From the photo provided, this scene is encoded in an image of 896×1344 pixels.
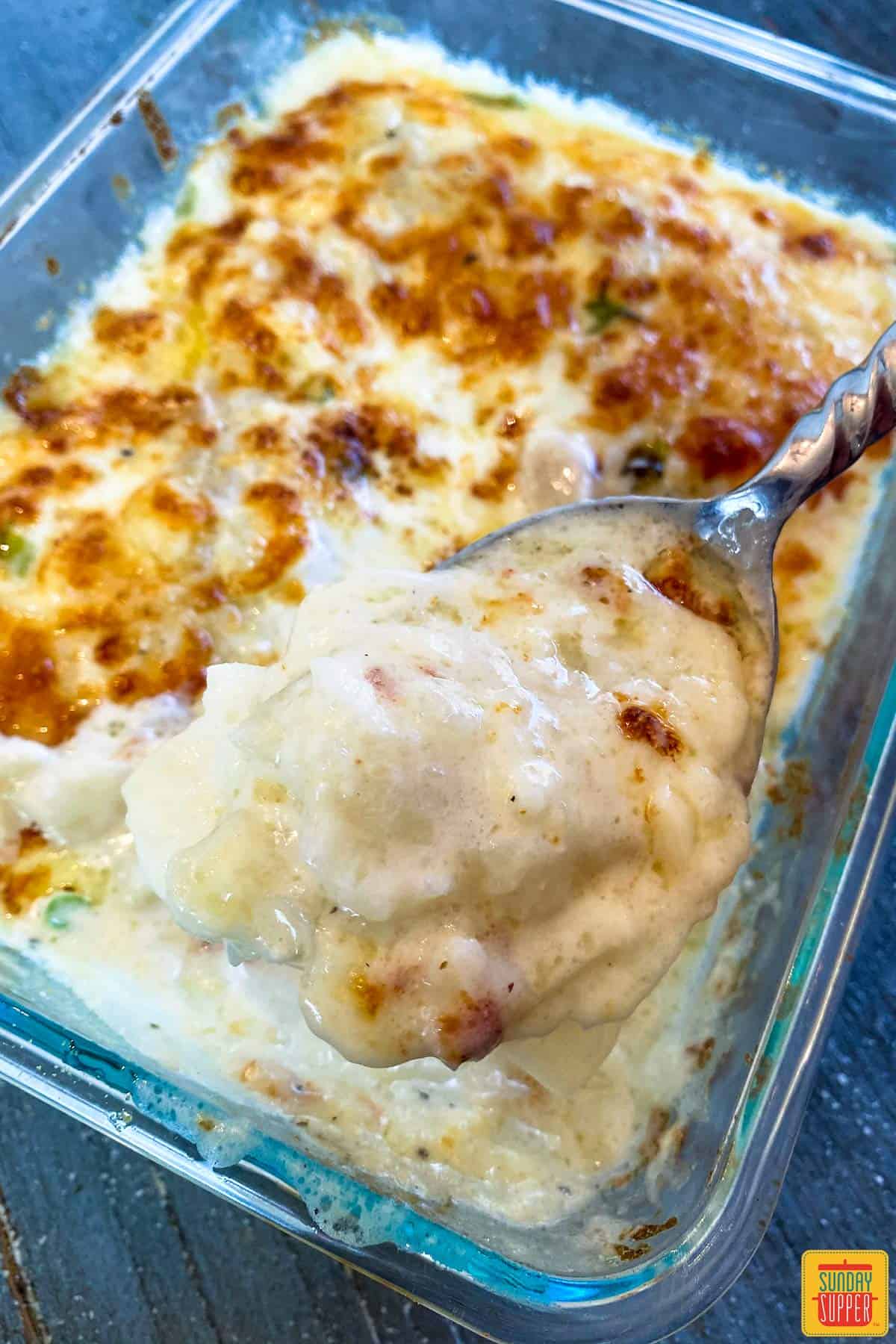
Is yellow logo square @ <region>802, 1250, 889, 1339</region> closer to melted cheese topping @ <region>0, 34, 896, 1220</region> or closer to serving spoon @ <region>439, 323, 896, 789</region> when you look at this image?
melted cheese topping @ <region>0, 34, 896, 1220</region>

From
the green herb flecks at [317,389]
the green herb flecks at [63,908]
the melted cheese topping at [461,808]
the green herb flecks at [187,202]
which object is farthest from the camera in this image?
the green herb flecks at [187,202]

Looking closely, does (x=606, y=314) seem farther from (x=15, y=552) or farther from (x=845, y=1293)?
(x=845, y=1293)

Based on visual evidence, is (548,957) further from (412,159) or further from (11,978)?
(412,159)

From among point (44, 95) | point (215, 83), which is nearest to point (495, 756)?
point (215, 83)

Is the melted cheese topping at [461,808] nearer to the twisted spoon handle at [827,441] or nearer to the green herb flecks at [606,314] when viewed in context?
the twisted spoon handle at [827,441]

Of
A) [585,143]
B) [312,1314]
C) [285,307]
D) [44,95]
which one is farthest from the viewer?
[44,95]

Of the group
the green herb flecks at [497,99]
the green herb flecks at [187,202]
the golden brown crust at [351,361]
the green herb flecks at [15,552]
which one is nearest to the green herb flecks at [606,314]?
the golden brown crust at [351,361]
